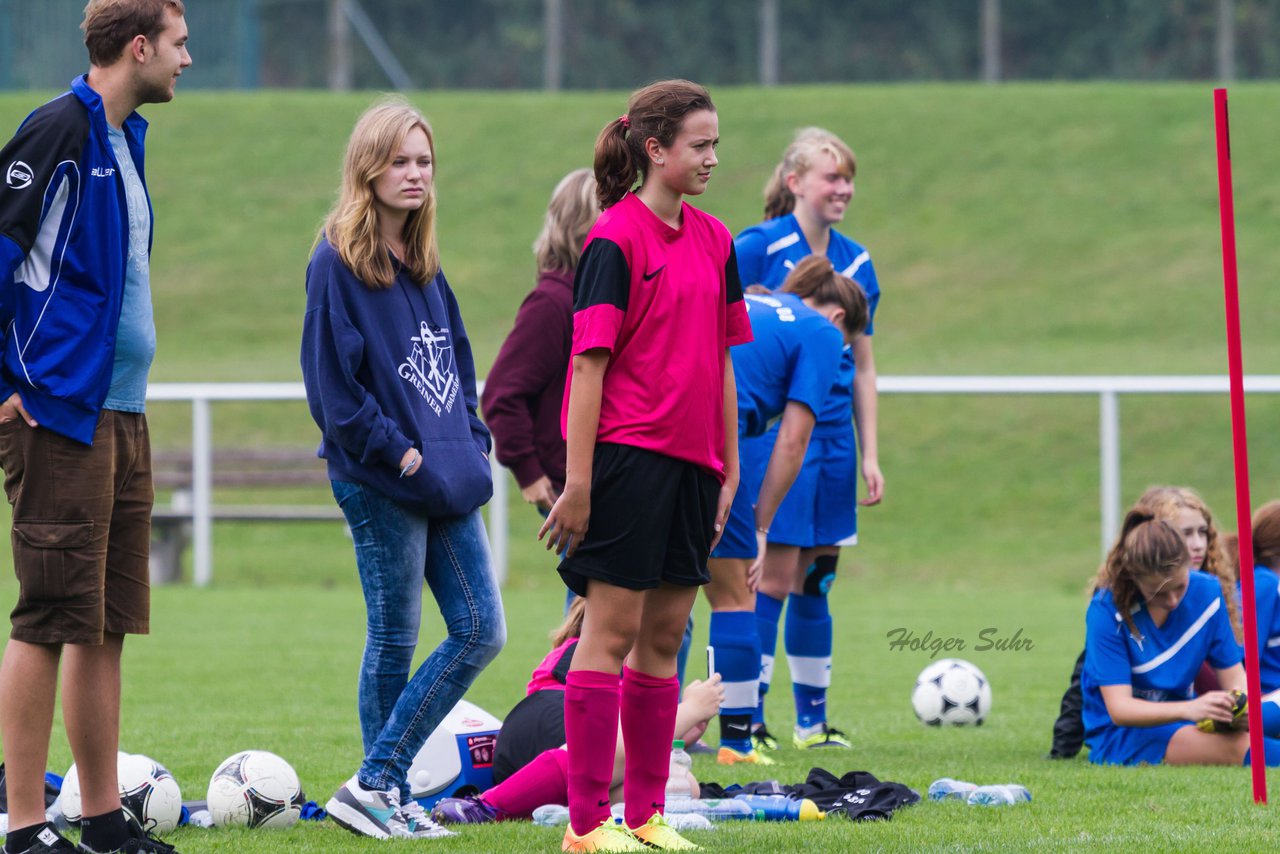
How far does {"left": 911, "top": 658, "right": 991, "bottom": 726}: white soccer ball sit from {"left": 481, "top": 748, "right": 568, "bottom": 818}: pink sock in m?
2.72

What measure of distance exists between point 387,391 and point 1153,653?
323 cm

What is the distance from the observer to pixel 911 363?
22.4 metres

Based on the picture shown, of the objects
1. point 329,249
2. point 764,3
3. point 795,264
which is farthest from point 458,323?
point 764,3

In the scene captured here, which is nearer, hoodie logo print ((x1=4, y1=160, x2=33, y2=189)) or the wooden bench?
hoodie logo print ((x1=4, y1=160, x2=33, y2=189))

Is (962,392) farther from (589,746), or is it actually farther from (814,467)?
(589,746)

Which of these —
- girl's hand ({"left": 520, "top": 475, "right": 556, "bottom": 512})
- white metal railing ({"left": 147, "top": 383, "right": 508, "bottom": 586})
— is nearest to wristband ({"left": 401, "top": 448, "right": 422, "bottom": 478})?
girl's hand ({"left": 520, "top": 475, "right": 556, "bottom": 512})

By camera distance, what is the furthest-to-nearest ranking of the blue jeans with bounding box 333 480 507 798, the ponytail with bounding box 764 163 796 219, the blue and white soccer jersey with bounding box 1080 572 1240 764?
the ponytail with bounding box 764 163 796 219, the blue and white soccer jersey with bounding box 1080 572 1240 764, the blue jeans with bounding box 333 480 507 798

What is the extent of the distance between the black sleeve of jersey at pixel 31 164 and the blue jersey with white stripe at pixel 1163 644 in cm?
404

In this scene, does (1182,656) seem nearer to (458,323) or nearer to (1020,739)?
(1020,739)

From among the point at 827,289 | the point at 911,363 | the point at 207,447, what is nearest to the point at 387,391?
the point at 827,289

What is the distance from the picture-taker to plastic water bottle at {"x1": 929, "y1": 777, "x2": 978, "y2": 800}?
5.38m

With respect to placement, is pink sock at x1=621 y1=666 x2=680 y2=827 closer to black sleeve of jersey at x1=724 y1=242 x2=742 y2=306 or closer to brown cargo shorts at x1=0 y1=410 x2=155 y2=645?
black sleeve of jersey at x1=724 y1=242 x2=742 y2=306

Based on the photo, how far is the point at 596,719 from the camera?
4.33 meters

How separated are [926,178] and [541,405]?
23.9 m
